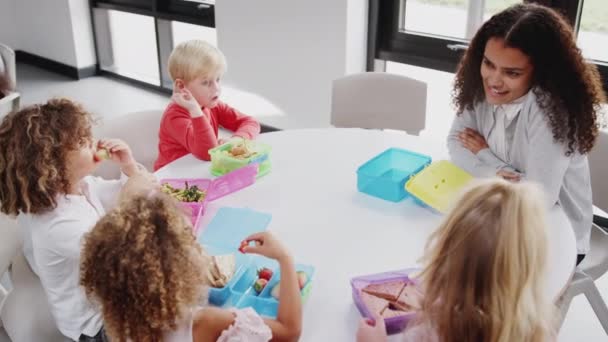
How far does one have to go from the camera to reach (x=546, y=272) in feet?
3.52

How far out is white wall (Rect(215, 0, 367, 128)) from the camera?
3205 millimetres

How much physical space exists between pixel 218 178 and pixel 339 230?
1.38ft

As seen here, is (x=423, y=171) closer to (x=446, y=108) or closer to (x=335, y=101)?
(x=335, y=101)

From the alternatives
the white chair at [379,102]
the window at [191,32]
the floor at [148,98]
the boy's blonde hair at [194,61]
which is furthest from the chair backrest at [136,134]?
the window at [191,32]

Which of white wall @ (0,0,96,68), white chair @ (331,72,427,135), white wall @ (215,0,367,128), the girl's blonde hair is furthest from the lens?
white wall @ (0,0,96,68)

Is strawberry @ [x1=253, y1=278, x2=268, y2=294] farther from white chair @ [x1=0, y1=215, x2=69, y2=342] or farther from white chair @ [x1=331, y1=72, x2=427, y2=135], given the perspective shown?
white chair @ [x1=331, y1=72, x2=427, y2=135]

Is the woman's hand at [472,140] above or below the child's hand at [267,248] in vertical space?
above

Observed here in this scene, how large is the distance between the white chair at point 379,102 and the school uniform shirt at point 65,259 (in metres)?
1.30

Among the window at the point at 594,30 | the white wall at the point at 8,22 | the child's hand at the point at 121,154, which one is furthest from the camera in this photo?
the white wall at the point at 8,22

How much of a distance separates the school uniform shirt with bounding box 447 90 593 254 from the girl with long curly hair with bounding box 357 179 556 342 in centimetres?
62

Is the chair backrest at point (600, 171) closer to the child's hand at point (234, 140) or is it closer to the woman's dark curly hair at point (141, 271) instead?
the child's hand at point (234, 140)

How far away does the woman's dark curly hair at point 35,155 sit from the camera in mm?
1411

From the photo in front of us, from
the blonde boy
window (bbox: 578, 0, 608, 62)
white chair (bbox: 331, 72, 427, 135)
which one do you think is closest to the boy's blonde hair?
the blonde boy

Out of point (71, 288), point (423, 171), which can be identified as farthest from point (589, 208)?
point (71, 288)
